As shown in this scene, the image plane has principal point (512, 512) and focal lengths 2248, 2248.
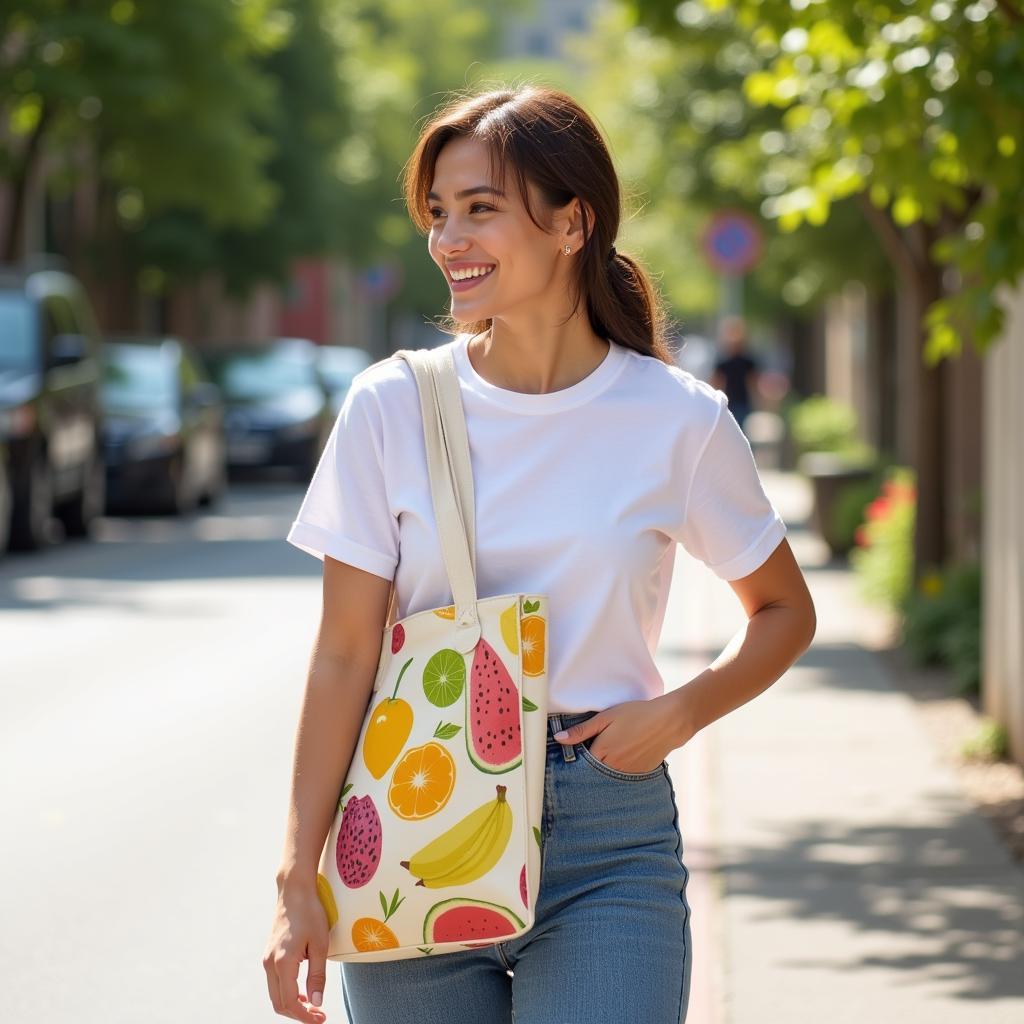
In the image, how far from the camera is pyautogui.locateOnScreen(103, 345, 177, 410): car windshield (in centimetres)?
2225

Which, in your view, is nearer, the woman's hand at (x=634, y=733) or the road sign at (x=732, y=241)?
the woman's hand at (x=634, y=733)

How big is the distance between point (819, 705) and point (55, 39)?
50.1ft

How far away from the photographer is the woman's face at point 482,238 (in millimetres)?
2945

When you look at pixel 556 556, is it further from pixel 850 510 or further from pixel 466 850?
pixel 850 510

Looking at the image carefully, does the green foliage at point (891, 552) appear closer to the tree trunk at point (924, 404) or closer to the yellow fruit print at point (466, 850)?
the tree trunk at point (924, 404)

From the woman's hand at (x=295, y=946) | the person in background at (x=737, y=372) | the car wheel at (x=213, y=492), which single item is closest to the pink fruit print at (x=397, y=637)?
the woman's hand at (x=295, y=946)

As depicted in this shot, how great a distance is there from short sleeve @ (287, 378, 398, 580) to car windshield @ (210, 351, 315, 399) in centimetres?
2536

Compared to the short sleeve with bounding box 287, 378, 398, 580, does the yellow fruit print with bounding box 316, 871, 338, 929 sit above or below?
below

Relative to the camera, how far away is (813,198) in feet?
26.1

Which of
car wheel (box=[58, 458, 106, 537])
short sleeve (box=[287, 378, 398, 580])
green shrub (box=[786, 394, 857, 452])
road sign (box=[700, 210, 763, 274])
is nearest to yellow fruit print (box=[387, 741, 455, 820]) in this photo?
short sleeve (box=[287, 378, 398, 580])

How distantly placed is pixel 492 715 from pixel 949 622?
8988 mm

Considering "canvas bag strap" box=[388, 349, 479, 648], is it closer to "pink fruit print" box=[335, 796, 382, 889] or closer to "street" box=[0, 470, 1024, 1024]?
"pink fruit print" box=[335, 796, 382, 889]

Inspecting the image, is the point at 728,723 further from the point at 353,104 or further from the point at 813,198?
the point at 353,104

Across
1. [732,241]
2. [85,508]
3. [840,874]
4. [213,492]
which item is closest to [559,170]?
[840,874]
